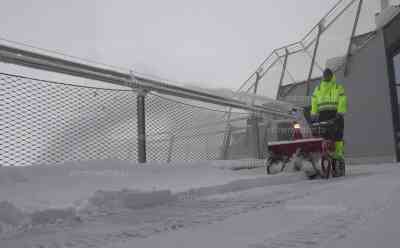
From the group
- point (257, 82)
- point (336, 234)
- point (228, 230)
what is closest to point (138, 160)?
point (228, 230)

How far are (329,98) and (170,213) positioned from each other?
4.46 metres

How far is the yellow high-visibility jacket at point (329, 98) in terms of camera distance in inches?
258

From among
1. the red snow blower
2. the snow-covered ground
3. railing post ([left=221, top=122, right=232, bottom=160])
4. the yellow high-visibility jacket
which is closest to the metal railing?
the snow-covered ground

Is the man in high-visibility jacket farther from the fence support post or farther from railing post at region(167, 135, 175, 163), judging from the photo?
railing post at region(167, 135, 175, 163)

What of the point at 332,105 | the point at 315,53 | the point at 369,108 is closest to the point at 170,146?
the point at 332,105

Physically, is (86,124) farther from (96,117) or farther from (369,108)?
(369,108)

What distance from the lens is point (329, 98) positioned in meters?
6.68

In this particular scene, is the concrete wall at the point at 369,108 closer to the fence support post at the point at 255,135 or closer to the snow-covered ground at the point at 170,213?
the fence support post at the point at 255,135

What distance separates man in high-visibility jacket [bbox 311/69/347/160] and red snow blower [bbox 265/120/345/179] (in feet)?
0.44

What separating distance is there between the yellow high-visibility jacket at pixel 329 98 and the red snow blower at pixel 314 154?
1.09 ft

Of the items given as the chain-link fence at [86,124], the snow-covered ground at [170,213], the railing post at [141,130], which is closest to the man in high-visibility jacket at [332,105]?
the chain-link fence at [86,124]

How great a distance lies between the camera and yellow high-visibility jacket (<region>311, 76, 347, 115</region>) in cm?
655

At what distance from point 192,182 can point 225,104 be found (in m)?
2.39

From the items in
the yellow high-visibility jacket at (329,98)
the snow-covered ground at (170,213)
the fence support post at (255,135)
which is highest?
the yellow high-visibility jacket at (329,98)
